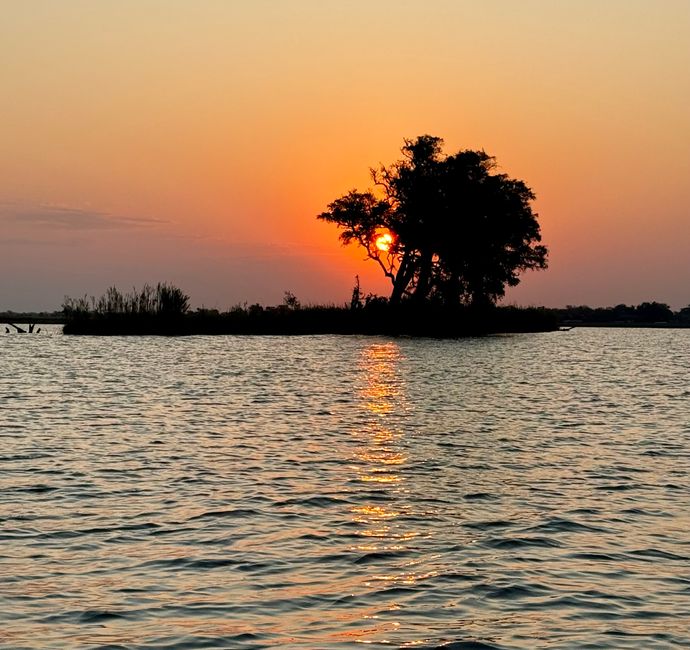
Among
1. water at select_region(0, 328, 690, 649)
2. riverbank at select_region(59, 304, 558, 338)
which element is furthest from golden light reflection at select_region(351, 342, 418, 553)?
riverbank at select_region(59, 304, 558, 338)

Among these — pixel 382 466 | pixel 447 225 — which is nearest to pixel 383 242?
pixel 447 225

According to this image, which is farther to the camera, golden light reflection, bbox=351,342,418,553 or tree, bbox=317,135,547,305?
tree, bbox=317,135,547,305

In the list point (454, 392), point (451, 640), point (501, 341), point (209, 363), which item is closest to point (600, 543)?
point (451, 640)

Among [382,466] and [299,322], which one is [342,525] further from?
[299,322]

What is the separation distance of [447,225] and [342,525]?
85839 millimetres

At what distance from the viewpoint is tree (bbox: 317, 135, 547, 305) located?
100 meters

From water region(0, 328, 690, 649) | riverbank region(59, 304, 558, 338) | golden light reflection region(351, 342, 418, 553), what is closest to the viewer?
water region(0, 328, 690, 649)

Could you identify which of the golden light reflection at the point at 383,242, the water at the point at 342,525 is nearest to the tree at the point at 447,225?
the golden light reflection at the point at 383,242

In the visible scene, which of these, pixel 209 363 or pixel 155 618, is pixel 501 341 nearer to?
pixel 209 363

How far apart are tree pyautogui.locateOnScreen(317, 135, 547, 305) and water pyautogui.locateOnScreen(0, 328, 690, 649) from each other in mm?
64599

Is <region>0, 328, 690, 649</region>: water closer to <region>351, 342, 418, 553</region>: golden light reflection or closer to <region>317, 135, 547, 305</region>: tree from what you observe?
<region>351, 342, 418, 553</region>: golden light reflection

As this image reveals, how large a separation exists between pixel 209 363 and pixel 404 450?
3851cm

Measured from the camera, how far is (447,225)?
99.9 m

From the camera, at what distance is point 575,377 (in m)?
55.2
